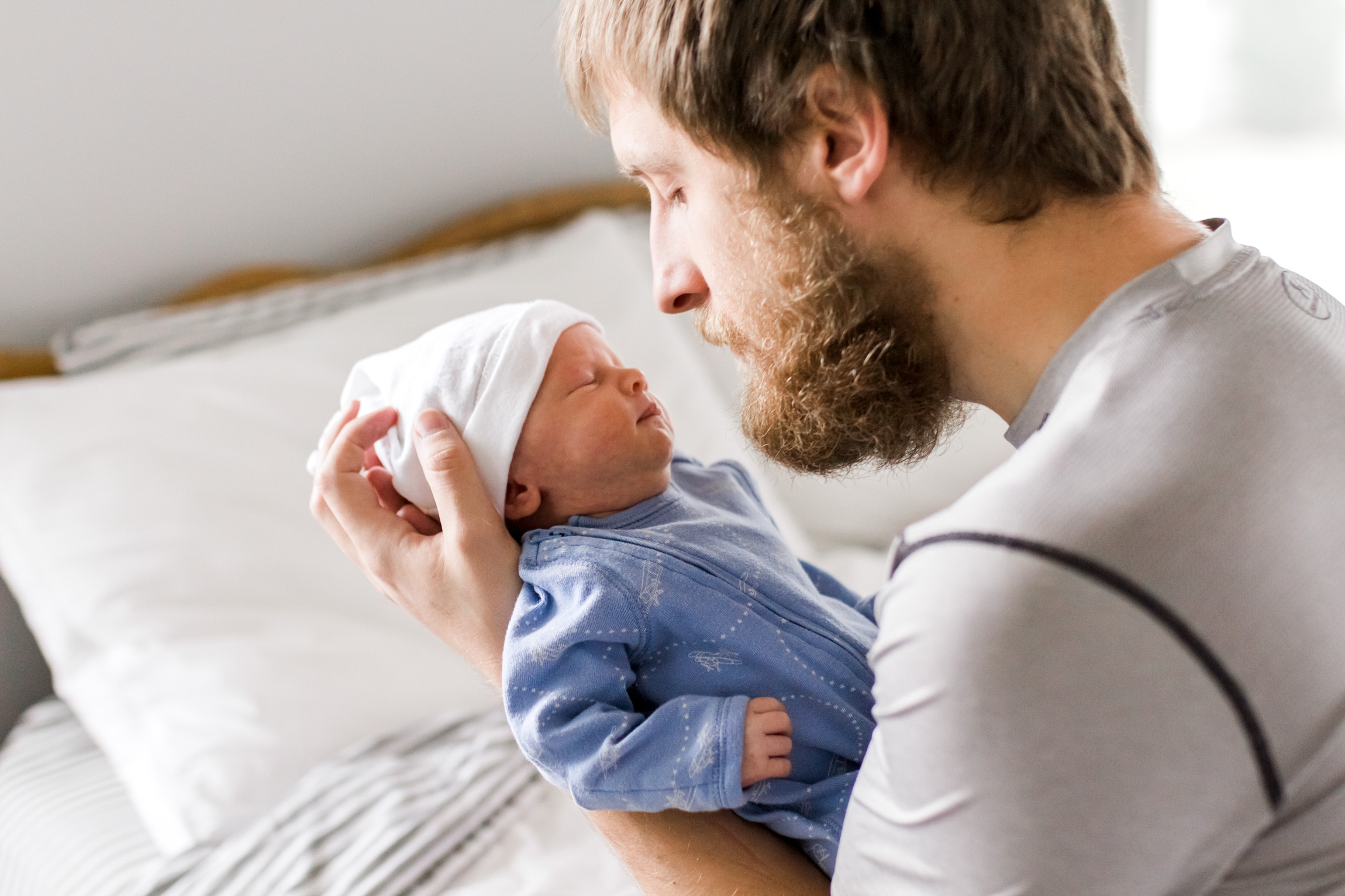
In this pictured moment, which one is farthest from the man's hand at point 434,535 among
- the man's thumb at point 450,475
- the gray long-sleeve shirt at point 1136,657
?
the gray long-sleeve shirt at point 1136,657

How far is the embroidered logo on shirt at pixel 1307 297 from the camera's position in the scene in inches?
33.6

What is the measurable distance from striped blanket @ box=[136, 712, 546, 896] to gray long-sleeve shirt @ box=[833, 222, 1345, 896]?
673mm

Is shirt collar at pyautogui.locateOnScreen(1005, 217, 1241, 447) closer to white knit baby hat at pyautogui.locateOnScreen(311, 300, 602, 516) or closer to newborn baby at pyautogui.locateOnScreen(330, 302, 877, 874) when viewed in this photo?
newborn baby at pyautogui.locateOnScreen(330, 302, 877, 874)

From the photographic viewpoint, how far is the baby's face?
116 cm

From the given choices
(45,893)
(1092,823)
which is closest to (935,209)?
(1092,823)

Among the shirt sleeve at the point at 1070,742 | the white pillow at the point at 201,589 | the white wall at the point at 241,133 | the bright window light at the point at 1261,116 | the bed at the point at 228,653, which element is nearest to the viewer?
the shirt sleeve at the point at 1070,742

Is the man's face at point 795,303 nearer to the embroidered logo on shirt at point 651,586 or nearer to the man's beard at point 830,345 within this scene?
the man's beard at point 830,345

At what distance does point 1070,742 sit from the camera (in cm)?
69

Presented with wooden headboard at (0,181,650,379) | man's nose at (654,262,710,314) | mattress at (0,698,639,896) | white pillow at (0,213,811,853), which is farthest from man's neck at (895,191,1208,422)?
wooden headboard at (0,181,650,379)

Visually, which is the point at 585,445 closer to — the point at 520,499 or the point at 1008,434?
the point at 520,499

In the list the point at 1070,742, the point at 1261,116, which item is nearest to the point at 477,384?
the point at 1070,742

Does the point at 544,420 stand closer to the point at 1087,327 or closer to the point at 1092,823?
the point at 1087,327

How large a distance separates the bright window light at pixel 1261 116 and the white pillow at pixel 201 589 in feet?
7.30

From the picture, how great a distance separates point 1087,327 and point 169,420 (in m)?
1.34
